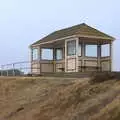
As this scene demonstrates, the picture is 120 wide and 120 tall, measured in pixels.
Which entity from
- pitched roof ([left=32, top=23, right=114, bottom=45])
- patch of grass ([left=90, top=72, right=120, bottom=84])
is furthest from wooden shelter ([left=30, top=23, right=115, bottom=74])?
patch of grass ([left=90, top=72, right=120, bottom=84])

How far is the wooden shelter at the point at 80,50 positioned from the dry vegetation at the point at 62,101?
613 cm

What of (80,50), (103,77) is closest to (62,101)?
(103,77)

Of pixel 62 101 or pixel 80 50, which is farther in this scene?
pixel 80 50

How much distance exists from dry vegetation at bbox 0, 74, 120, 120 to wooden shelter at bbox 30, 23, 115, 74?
6.13 meters

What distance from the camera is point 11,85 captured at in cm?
2670

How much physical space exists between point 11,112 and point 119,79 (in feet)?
18.1

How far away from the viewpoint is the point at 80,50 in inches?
1225

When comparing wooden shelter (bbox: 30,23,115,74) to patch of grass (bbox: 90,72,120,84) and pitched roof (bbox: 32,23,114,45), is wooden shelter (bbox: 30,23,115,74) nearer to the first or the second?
pitched roof (bbox: 32,23,114,45)

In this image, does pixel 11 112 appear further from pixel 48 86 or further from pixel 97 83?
pixel 97 83

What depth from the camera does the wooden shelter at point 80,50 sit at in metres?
30.7

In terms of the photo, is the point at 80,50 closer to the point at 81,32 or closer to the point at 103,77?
the point at 81,32

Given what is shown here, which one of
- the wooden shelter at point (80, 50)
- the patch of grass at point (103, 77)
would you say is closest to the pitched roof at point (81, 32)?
the wooden shelter at point (80, 50)

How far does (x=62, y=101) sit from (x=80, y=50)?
13.9 m

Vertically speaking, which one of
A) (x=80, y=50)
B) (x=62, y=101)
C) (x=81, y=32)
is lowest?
(x=62, y=101)
